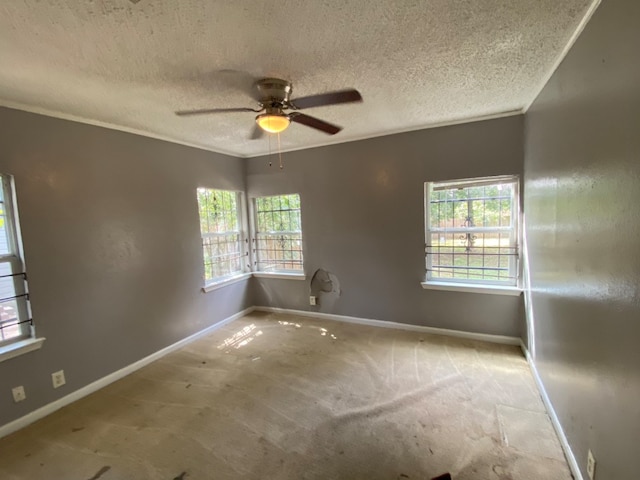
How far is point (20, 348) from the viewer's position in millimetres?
2260

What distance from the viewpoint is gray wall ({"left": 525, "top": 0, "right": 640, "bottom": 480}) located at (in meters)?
1.12

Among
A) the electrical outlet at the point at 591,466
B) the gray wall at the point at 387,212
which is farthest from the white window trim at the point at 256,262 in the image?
the electrical outlet at the point at 591,466

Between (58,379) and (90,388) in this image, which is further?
(90,388)

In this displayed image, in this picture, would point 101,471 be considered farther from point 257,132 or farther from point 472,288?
point 472,288

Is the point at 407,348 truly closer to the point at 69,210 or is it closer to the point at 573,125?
the point at 573,125

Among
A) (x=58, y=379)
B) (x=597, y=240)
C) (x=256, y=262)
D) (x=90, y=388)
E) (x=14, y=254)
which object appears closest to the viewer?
(x=597, y=240)

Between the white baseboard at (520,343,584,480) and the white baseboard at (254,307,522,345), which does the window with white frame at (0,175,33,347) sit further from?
the white baseboard at (520,343,584,480)

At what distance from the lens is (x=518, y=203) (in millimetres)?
3102

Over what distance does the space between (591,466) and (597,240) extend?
108cm

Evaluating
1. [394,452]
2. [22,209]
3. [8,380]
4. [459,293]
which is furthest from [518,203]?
[8,380]

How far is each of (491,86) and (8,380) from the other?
4.18 metres

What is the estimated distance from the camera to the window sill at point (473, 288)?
3.19 metres

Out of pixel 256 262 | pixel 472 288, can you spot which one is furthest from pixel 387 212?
pixel 256 262

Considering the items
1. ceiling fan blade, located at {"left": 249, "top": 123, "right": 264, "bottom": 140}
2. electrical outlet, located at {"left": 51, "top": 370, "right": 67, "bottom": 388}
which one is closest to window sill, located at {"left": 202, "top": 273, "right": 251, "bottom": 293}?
electrical outlet, located at {"left": 51, "top": 370, "right": 67, "bottom": 388}
